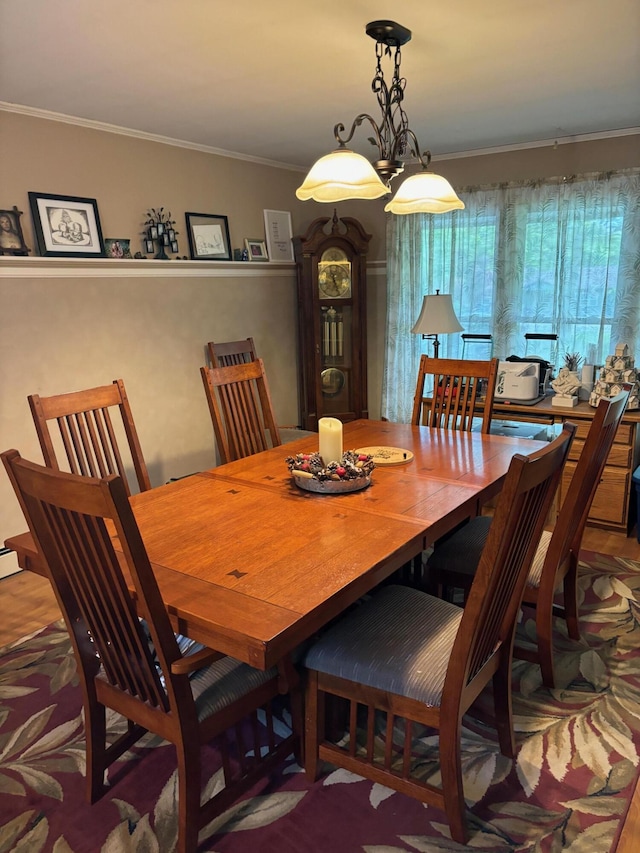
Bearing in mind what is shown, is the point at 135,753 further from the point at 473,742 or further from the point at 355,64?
the point at 355,64

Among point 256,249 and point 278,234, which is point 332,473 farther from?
point 278,234

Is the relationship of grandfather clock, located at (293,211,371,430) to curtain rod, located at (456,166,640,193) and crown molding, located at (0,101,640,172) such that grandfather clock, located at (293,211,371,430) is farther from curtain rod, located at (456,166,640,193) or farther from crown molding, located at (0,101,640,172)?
curtain rod, located at (456,166,640,193)

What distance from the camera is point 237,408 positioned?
279 cm

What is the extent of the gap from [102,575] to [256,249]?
11.1ft

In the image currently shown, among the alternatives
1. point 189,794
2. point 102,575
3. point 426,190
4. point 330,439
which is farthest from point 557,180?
point 189,794

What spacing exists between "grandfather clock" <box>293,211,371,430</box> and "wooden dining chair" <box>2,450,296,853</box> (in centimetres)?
308

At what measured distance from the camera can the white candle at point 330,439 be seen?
6.67 ft

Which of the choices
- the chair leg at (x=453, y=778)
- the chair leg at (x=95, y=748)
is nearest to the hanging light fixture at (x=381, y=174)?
the chair leg at (x=453, y=778)

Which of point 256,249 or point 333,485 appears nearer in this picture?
point 333,485

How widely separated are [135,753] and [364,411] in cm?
314

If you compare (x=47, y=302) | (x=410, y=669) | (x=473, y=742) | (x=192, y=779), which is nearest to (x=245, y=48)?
(x=47, y=302)

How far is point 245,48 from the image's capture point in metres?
2.28

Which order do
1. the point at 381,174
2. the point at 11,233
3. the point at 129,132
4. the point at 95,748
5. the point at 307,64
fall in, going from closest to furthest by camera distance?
the point at 95,748 → the point at 381,174 → the point at 307,64 → the point at 11,233 → the point at 129,132

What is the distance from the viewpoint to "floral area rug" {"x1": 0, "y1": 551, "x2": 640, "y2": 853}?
156 centimetres
